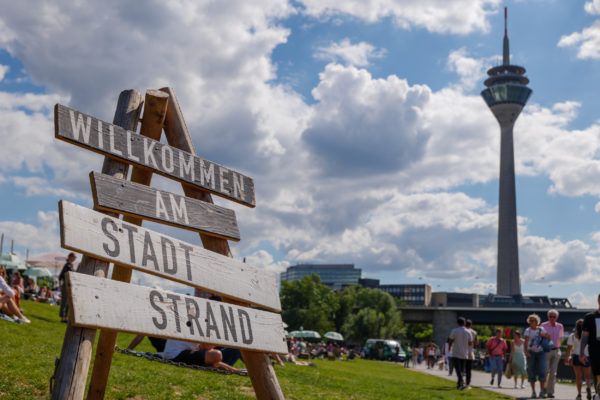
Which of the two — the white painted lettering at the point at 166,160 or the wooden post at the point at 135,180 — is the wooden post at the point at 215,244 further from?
the white painted lettering at the point at 166,160

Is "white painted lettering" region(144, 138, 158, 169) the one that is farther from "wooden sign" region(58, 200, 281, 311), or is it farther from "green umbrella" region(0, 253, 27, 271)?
"green umbrella" region(0, 253, 27, 271)

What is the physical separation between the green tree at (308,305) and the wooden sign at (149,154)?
246 feet

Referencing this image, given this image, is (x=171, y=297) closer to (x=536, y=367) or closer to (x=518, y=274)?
(x=536, y=367)

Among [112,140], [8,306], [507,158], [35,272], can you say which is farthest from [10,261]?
[507,158]

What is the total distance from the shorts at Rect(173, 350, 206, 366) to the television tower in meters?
138

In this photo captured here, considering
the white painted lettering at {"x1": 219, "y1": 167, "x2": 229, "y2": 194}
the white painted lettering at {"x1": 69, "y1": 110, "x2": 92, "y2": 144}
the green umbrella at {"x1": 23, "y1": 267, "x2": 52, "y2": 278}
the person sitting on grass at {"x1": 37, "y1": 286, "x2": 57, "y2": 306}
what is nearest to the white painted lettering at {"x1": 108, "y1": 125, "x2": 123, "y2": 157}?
the white painted lettering at {"x1": 69, "y1": 110, "x2": 92, "y2": 144}

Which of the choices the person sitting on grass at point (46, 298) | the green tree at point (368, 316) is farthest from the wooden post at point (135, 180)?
the green tree at point (368, 316)

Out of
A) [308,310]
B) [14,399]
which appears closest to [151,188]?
[14,399]

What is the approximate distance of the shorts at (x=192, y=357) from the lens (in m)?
7.59

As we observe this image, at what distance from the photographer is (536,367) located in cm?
1340

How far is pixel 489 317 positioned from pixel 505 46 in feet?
303

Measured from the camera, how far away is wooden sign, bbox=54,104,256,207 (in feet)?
14.6

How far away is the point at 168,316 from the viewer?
4.33 m

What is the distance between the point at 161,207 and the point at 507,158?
14545cm
